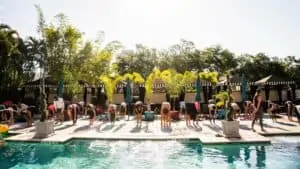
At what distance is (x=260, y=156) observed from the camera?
8.46 metres

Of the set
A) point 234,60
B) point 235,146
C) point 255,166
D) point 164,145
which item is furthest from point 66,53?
point 234,60

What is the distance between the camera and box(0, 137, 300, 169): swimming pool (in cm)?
779

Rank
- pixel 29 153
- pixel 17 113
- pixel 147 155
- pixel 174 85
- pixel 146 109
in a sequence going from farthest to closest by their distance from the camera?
pixel 174 85 → pixel 146 109 → pixel 17 113 → pixel 29 153 → pixel 147 155

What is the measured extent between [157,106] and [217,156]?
12.7m

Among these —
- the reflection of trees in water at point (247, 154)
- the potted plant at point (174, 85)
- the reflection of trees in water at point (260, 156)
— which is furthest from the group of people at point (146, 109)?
the reflection of trees in water at point (247, 154)

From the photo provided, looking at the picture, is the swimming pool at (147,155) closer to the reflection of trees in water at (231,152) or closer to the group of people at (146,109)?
the reflection of trees in water at (231,152)

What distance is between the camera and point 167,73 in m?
22.3

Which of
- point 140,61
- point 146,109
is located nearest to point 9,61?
point 146,109

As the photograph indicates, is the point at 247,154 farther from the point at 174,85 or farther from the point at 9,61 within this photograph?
the point at 9,61

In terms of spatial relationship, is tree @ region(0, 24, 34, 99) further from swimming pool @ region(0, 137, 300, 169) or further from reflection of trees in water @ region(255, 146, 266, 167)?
reflection of trees in water @ region(255, 146, 266, 167)

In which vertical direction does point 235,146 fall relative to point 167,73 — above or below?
below

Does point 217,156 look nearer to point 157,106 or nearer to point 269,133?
point 269,133

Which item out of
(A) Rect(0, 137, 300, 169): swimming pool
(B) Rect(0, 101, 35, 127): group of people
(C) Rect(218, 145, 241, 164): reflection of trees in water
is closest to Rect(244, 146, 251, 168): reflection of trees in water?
(A) Rect(0, 137, 300, 169): swimming pool

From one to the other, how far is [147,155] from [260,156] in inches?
125
